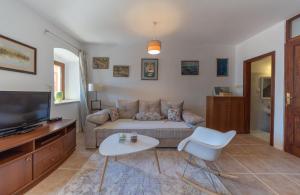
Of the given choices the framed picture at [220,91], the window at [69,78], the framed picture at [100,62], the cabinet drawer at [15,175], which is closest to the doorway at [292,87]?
the framed picture at [220,91]

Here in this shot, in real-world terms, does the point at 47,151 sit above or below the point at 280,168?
above

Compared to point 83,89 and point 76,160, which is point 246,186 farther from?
point 83,89

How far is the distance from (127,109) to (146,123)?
2.61 ft

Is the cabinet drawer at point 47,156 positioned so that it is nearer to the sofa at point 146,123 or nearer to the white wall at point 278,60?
the sofa at point 146,123

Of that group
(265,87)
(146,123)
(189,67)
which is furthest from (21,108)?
(265,87)

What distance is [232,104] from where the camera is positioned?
4809 millimetres

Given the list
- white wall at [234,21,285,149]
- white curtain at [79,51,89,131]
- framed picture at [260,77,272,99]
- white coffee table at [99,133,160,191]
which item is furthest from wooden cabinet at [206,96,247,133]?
white curtain at [79,51,89,131]

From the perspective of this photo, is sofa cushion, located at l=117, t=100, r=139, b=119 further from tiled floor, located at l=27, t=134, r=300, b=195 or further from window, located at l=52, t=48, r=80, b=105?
window, located at l=52, t=48, r=80, b=105

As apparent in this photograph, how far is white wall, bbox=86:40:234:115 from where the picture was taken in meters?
5.18

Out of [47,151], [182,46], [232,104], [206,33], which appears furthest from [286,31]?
[47,151]

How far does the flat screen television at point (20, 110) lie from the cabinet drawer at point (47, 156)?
0.40 meters

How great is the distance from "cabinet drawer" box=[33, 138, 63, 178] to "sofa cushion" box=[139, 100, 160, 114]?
6.64ft

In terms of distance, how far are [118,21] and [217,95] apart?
313 cm

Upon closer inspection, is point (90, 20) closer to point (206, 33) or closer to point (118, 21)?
point (118, 21)
